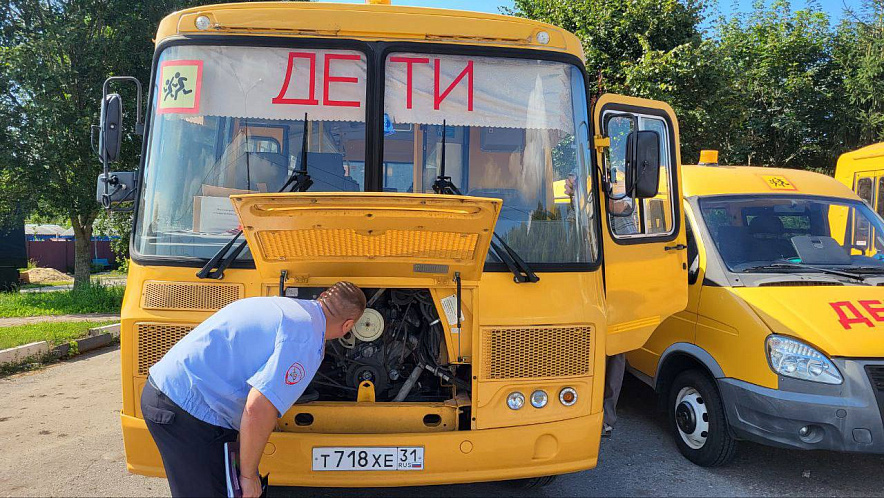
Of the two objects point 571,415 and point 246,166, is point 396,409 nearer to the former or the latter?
point 571,415

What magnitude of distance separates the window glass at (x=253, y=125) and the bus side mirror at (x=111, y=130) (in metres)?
0.53

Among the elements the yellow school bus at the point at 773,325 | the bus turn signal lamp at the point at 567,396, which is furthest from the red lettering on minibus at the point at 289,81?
the yellow school bus at the point at 773,325

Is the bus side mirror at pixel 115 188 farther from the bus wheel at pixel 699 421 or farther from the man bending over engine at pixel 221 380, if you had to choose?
the bus wheel at pixel 699 421

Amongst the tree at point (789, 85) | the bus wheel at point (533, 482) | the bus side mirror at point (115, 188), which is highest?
the tree at point (789, 85)

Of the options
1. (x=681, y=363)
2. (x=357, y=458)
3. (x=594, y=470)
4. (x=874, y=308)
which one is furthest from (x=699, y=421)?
(x=357, y=458)

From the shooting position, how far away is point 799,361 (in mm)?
4008

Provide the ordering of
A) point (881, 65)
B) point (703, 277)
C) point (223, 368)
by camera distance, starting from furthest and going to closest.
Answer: point (881, 65) → point (703, 277) → point (223, 368)

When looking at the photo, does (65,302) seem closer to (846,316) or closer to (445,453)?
(445,453)

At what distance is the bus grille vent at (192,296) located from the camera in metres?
3.34

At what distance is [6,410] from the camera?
238 inches

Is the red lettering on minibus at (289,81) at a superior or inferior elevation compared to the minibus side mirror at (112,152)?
superior

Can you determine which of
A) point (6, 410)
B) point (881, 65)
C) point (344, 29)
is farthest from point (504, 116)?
point (881, 65)

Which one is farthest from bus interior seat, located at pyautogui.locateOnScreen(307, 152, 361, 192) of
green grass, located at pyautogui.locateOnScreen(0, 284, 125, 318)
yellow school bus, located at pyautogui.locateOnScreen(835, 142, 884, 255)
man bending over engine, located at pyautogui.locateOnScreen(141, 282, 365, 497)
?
green grass, located at pyautogui.locateOnScreen(0, 284, 125, 318)

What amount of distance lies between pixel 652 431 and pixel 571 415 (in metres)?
2.36
